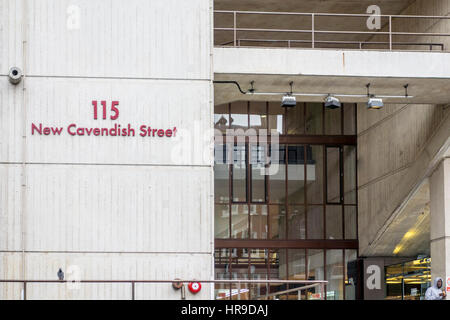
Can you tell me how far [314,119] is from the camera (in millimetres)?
30781

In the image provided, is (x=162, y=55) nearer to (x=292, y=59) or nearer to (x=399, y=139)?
(x=292, y=59)

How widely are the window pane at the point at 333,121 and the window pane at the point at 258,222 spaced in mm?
3766

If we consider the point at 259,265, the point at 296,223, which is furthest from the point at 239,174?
the point at 259,265

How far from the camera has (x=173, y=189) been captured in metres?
18.6

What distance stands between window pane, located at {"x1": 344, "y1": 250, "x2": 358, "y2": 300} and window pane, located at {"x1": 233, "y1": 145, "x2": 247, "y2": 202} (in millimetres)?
4302

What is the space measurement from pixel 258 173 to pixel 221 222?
2274mm

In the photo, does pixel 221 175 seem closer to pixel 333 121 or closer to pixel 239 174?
pixel 239 174

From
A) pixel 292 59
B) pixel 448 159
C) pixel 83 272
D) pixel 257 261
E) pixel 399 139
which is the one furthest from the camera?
pixel 257 261

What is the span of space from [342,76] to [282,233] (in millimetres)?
10812

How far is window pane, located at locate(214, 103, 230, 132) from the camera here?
3011cm

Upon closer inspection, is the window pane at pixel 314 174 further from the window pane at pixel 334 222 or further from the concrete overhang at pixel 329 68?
the concrete overhang at pixel 329 68

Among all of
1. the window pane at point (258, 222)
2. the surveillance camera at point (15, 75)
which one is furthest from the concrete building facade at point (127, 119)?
the window pane at point (258, 222)

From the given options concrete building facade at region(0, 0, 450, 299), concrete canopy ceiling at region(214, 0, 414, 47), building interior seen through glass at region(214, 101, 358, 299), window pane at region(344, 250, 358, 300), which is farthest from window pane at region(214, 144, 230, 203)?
concrete building facade at region(0, 0, 450, 299)

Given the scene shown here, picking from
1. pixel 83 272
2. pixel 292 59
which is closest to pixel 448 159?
pixel 292 59
